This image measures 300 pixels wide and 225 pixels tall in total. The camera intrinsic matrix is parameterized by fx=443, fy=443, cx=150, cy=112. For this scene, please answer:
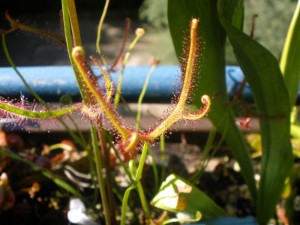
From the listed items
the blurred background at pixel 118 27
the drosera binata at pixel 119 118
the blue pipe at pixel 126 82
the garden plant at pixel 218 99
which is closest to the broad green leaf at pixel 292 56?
the garden plant at pixel 218 99

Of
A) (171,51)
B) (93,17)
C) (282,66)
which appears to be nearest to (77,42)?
(282,66)

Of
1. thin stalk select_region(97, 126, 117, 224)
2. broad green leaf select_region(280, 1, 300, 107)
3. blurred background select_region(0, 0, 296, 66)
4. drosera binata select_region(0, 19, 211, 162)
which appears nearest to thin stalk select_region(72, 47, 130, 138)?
drosera binata select_region(0, 19, 211, 162)

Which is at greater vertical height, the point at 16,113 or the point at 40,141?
the point at 40,141

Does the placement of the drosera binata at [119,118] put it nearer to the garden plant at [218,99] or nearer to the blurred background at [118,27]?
the garden plant at [218,99]

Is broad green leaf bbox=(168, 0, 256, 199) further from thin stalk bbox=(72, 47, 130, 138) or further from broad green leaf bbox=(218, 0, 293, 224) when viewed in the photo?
thin stalk bbox=(72, 47, 130, 138)

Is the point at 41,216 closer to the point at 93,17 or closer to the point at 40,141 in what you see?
the point at 40,141

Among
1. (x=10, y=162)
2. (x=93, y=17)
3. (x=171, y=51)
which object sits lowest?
(x=10, y=162)
